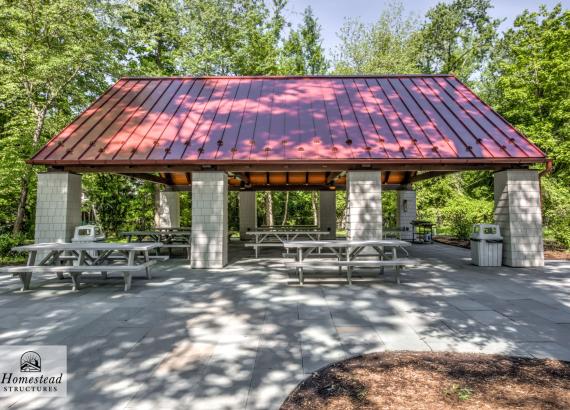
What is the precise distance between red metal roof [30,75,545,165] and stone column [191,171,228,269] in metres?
0.70

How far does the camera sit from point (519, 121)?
16.6 meters

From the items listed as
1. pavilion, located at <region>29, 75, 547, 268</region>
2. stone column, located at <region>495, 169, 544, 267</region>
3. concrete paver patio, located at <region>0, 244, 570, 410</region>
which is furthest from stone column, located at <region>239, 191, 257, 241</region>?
stone column, located at <region>495, 169, 544, 267</region>

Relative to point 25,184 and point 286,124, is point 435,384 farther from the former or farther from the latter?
point 25,184

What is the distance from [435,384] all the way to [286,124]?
789 centimetres

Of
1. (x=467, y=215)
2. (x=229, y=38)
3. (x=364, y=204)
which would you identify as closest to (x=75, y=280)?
(x=364, y=204)

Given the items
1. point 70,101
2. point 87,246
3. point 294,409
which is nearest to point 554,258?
point 294,409

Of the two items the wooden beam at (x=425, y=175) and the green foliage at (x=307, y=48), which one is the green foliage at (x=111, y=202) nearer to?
the green foliage at (x=307, y=48)

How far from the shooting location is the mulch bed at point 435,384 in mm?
2305

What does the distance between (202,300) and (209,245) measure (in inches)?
122

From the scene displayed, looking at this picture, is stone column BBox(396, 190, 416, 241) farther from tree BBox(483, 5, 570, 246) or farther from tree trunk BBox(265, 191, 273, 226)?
tree trunk BBox(265, 191, 273, 226)

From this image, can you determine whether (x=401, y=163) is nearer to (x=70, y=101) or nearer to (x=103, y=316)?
(x=103, y=316)

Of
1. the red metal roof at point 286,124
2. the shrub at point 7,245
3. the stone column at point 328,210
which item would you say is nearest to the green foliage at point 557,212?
the red metal roof at point 286,124

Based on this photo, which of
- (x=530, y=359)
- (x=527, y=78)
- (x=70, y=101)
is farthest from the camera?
(x=527, y=78)

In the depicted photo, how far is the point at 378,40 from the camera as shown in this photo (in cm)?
2216
